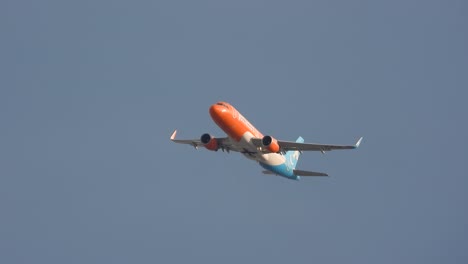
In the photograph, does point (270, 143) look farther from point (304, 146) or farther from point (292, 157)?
point (292, 157)

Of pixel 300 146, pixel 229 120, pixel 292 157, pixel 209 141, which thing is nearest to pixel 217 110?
pixel 229 120

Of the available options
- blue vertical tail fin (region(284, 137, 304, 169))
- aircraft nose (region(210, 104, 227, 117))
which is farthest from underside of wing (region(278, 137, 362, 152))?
aircraft nose (region(210, 104, 227, 117))

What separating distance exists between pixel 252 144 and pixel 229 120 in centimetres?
410

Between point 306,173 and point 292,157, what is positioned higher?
point 292,157

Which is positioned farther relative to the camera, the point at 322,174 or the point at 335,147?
the point at 322,174

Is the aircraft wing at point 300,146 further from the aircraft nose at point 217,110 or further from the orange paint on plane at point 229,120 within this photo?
the aircraft nose at point 217,110

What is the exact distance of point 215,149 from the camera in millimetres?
92938

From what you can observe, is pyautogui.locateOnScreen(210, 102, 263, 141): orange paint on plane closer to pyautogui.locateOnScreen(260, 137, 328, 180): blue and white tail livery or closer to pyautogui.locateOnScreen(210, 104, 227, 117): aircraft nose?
pyautogui.locateOnScreen(210, 104, 227, 117): aircraft nose

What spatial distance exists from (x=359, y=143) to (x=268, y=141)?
333 inches

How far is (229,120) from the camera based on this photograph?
284 ft

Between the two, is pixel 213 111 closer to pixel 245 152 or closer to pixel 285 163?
pixel 245 152

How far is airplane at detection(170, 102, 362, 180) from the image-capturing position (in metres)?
86.8

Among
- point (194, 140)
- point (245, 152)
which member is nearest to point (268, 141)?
point (245, 152)

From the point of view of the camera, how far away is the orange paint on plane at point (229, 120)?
86.2 meters
